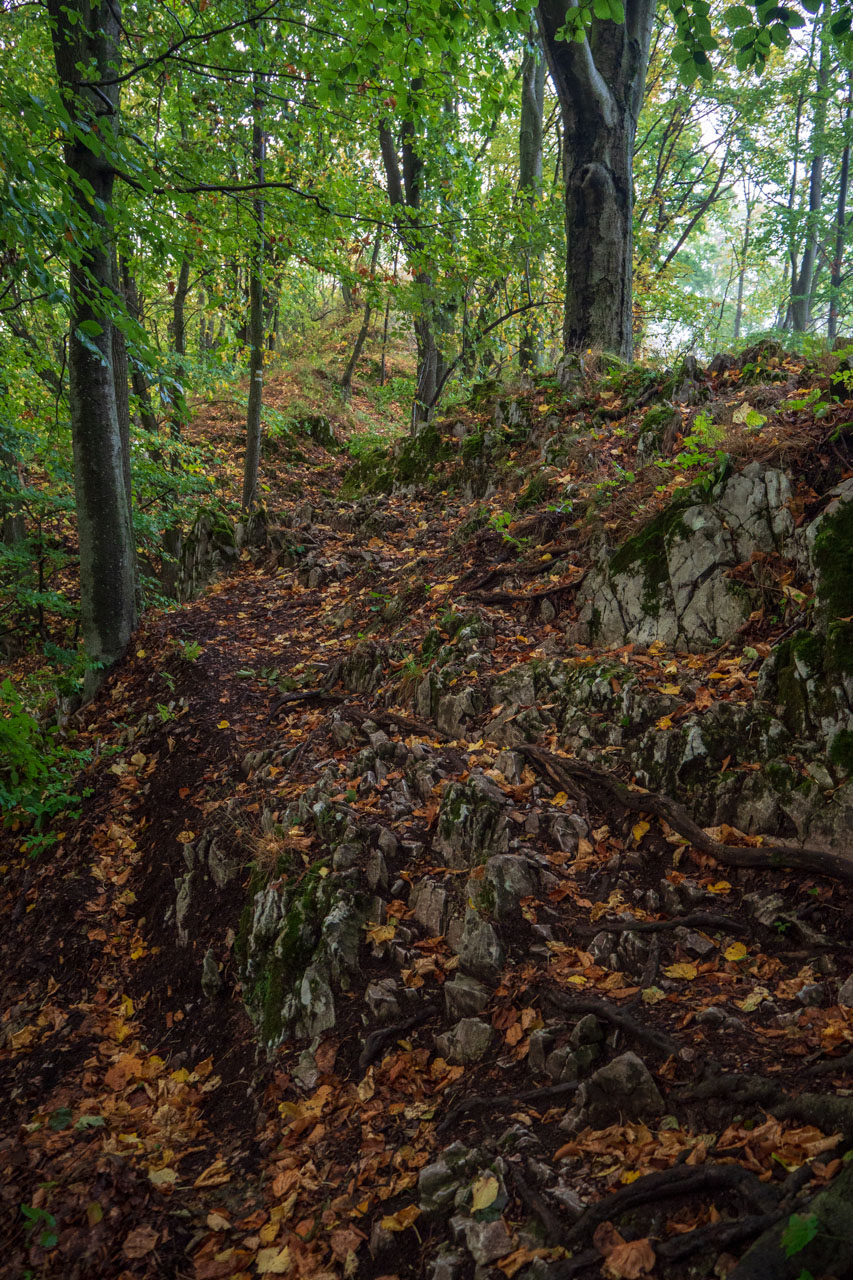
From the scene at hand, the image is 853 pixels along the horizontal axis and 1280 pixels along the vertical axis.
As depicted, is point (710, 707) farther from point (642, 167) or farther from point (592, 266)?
point (642, 167)

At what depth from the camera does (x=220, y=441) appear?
16188mm

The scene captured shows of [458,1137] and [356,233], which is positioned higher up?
[356,233]

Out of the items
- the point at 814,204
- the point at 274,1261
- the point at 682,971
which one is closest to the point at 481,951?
the point at 682,971

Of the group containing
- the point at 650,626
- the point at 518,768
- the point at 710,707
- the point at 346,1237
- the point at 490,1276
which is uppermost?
the point at 650,626

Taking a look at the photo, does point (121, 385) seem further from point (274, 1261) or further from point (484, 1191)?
point (484, 1191)

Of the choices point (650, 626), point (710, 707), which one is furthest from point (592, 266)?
point (710, 707)

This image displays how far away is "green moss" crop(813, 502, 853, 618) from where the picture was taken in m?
3.69

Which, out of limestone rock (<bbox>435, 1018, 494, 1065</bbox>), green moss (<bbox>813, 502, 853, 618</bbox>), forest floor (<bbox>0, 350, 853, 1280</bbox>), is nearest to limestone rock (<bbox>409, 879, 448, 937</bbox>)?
forest floor (<bbox>0, 350, 853, 1280</bbox>)

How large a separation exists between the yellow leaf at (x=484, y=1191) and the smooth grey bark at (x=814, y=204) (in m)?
19.9

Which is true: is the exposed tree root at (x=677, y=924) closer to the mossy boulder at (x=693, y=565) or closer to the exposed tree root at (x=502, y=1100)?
the exposed tree root at (x=502, y=1100)

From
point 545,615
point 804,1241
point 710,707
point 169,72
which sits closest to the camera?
point 804,1241

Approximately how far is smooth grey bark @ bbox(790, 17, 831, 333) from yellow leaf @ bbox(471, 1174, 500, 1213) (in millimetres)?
19879

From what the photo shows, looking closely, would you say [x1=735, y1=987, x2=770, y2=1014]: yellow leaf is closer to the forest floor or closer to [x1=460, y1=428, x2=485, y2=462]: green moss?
the forest floor

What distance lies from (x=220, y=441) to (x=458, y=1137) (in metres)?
16.0
